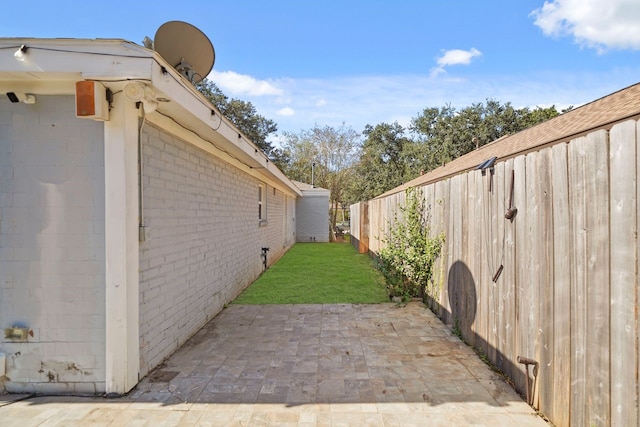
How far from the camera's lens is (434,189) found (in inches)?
213

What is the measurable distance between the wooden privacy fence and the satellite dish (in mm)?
3833

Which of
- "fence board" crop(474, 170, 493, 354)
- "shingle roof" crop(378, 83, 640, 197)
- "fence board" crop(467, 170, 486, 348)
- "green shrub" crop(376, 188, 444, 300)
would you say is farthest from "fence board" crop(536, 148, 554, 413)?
"green shrub" crop(376, 188, 444, 300)

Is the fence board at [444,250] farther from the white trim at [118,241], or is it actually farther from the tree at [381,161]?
the tree at [381,161]

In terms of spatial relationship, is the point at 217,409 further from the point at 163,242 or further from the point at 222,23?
the point at 222,23

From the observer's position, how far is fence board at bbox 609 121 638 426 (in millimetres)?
1720

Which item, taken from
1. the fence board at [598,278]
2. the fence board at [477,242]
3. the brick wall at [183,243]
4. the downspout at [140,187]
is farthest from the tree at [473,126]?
the downspout at [140,187]

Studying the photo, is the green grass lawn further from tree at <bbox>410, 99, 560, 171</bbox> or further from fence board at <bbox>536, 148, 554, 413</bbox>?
tree at <bbox>410, 99, 560, 171</bbox>

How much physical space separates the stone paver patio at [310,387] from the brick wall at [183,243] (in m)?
0.37

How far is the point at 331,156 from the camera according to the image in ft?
88.3

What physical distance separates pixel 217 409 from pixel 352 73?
12.8 metres

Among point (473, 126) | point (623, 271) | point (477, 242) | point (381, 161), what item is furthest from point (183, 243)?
point (473, 126)

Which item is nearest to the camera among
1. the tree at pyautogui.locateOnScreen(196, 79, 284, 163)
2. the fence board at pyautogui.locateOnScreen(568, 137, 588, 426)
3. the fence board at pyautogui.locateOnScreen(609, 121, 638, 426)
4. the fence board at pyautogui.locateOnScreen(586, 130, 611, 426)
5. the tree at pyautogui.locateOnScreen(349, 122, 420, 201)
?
the fence board at pyautogui.locateOnScreen(609, 121, 638, 426)

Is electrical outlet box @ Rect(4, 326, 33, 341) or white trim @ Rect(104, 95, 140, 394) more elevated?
white trim @ Rect(104, 95, 140, 394)

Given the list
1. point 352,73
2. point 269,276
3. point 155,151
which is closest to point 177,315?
point 155,151
